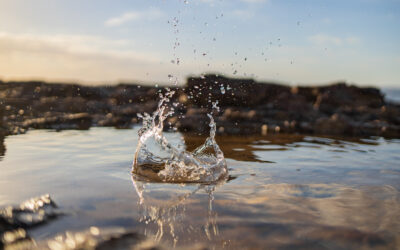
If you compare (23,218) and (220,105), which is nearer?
(23,218)

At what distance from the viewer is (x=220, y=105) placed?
1048 centimetres

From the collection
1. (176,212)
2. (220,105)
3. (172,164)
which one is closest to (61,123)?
(172,164)

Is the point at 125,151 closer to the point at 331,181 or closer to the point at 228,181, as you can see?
the point at 228,181

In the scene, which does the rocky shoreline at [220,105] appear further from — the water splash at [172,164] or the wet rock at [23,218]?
the wet rock at [23,218]

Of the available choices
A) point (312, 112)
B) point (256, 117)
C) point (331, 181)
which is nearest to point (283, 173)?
point (331, 181)

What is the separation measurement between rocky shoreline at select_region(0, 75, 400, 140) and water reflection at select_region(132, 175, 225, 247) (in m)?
3.69

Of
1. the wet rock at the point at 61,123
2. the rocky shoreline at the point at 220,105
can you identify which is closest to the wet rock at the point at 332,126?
the rocky shoreline at the point at 220,105

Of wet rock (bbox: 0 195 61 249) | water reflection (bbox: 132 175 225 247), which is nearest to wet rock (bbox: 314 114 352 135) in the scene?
water reflection (bbox: 132 175 225 247)

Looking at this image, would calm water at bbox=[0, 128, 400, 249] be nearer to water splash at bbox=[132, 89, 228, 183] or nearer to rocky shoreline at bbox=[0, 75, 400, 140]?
water splash at bbox=[132, 89, 228, 183]

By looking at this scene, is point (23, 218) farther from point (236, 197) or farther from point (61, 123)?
point (61, 123)

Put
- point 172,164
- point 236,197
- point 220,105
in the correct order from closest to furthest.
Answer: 1. point 236,197
2. point 172,164
3. point 220,105

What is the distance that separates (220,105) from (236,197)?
820cm

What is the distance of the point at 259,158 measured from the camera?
12.4 ft

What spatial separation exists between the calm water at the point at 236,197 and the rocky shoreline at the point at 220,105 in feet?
8.25
